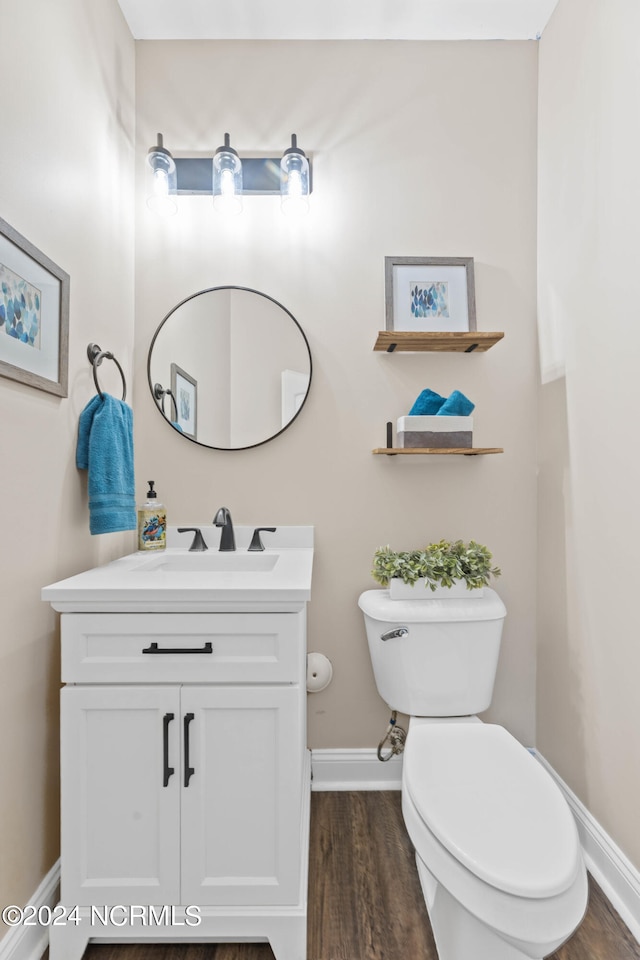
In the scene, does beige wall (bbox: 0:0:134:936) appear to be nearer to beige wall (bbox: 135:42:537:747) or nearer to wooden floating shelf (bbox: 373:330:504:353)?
beige wall (bbox: 135:42:537:747)

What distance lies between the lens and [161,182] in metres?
1.83

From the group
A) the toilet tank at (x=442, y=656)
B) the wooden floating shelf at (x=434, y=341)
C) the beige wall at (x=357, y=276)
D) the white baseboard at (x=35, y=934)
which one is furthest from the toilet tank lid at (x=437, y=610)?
the white baseboard at (x=35, y=934)

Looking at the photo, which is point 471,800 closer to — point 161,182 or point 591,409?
point 591,409

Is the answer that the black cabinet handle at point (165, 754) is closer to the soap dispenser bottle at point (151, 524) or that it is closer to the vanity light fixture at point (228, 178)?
the soap dispenser bottle at point (151, 524)

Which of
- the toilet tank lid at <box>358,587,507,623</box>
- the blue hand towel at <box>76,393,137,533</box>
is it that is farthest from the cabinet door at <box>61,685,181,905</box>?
the toilet tank lid at <box>358,587,507,623</box>

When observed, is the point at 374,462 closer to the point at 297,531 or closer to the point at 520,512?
the point at 297,531

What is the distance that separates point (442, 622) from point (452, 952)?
74cm

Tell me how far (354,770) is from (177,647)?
40.6 inches

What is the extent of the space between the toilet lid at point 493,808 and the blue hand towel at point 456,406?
943mm

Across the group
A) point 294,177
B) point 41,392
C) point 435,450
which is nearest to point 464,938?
point 435,450

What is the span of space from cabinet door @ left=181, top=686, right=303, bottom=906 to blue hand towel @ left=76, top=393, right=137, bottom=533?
537 mm


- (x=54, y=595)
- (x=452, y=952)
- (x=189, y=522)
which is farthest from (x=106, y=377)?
(x=452, y=952)

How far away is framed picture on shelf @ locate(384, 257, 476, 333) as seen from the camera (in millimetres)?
1894

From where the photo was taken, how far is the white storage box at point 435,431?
1.76 metres
